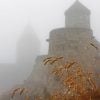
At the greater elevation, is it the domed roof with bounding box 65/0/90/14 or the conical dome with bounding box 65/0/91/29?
the domed roof with bounding box 65/0/90/14

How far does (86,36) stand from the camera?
25.9m

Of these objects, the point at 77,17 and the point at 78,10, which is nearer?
the point at 77,17

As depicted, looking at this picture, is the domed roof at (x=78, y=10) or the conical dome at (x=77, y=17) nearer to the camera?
the conical dome at (x=77, y=17)

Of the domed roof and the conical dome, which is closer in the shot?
the conical dome

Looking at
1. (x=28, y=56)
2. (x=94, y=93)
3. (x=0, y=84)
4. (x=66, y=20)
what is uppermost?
(x=66, y=20)

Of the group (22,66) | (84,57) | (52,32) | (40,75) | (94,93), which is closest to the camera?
(94,93)

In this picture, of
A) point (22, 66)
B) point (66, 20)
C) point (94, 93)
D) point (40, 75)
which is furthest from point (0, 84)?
point (94, 93)

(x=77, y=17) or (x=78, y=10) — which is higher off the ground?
(x=78, y=10)

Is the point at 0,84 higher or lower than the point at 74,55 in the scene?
lower

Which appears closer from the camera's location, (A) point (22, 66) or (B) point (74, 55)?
(B) point (74, 55)

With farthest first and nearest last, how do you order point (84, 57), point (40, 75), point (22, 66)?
point (22, 66)
point (40, 75)
point (84, 57)

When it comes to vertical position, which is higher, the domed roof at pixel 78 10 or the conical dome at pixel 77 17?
the domed roof at pixel 78 10

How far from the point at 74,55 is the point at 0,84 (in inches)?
1311

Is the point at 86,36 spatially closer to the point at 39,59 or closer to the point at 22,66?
the point at 39,59
